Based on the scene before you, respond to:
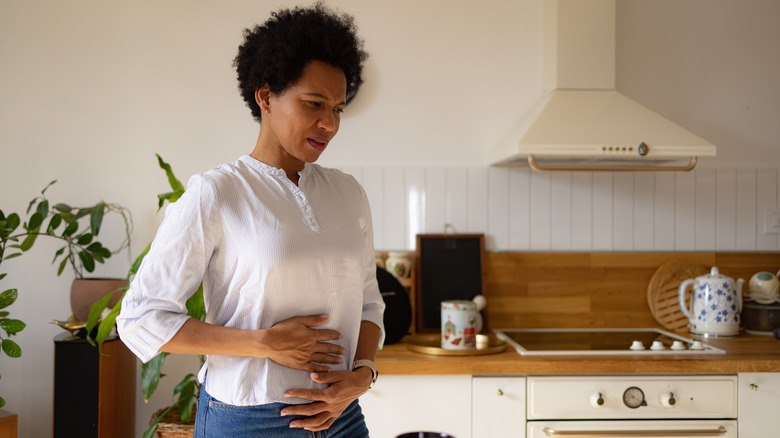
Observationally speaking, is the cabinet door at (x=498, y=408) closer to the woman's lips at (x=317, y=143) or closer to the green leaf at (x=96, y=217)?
the woman's lips at (x=317, y=143)

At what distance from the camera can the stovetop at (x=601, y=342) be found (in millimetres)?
1973

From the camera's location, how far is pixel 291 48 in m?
1.04

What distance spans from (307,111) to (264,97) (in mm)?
90

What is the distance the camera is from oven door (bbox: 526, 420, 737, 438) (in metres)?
1.86

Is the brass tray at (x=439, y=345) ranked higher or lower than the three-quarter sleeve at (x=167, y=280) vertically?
lower

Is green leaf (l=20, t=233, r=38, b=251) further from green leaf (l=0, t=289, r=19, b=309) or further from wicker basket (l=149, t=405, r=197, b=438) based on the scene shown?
wicker basket (l=149, t=405, r=197, b=438)

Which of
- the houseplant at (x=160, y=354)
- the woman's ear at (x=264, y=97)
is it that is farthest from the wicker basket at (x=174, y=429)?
the woman's ear at (x=264, y=97)

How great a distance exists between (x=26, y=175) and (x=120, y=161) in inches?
12.9

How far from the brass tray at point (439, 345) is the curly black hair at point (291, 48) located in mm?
1079

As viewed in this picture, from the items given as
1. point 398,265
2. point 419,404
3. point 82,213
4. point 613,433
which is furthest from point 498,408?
point 82,213

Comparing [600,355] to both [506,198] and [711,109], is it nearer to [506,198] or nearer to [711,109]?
[506,198]

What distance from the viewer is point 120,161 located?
7.84 ft

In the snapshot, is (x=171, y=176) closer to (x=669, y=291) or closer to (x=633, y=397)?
(x=633, y=397)

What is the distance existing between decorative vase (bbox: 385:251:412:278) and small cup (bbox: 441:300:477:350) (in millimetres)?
340
